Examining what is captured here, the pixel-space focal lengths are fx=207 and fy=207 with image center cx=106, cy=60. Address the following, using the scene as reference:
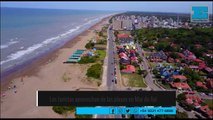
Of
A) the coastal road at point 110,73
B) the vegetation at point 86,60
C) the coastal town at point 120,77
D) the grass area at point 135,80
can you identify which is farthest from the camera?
the vegetation at point 86,60

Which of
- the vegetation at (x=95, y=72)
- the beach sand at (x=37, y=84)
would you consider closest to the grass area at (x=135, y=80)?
the vegetation at (x=95, y=72)

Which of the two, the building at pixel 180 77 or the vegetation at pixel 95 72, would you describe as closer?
the building at pixel 180 77

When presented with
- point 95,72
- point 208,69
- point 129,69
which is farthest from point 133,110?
point 208,69

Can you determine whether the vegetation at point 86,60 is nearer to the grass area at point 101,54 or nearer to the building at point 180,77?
the grass area at point 101,54

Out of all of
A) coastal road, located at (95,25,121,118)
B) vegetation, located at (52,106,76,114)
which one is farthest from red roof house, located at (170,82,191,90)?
vegetation, located at (52,106,76,114)

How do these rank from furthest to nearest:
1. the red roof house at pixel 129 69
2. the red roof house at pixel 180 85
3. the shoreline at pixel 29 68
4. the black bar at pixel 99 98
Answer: the red roof house at pixel 129 69 < the shoreline at pixel 29 68 < the red roof house at pixel 180 85 < the black bar at pixel 99 98

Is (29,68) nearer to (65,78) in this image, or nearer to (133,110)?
(65,78)

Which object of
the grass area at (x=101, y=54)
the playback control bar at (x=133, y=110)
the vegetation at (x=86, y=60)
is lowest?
the playback control bar at (x=133, y=110)

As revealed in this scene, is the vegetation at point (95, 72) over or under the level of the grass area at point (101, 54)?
under
